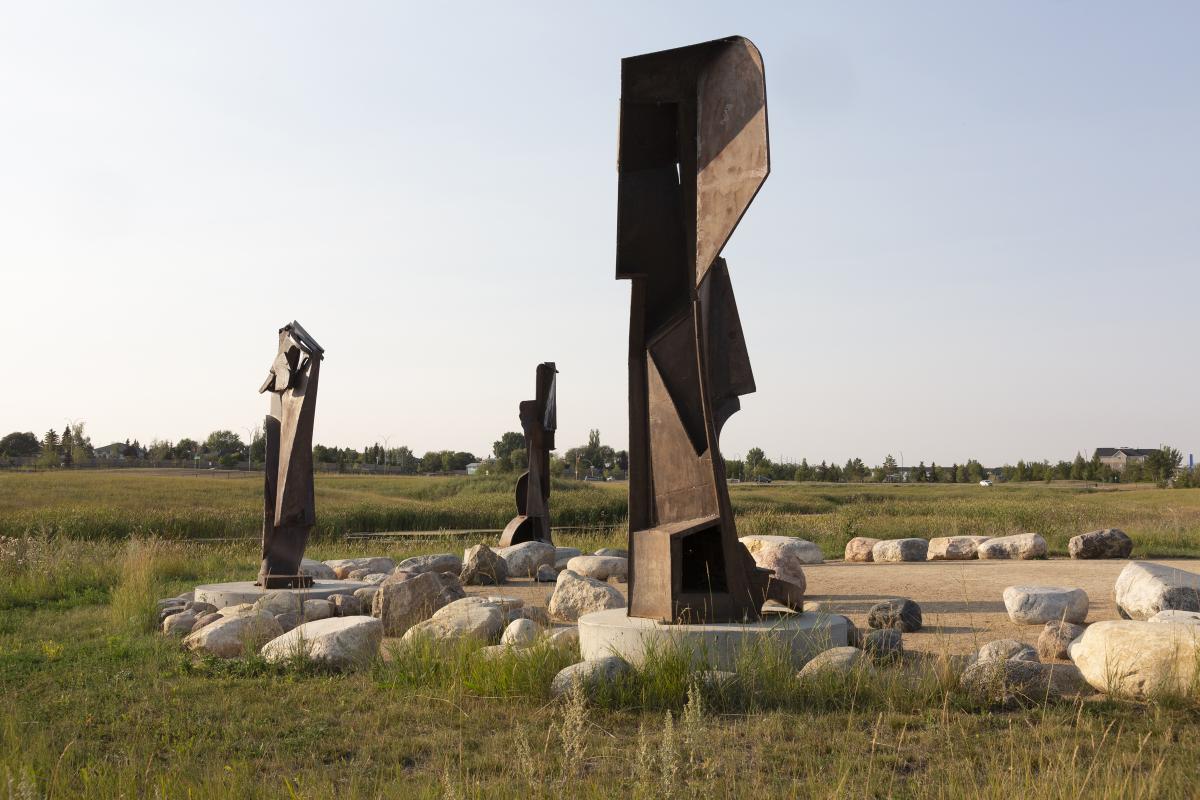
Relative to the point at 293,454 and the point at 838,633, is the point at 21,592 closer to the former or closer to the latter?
the point at 293,454

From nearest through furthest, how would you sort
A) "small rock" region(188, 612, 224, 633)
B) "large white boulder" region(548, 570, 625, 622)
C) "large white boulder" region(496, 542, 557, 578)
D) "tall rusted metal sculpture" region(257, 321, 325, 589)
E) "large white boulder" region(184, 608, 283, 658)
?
"large white boulder" region(184, 608, 283, 658)
"small rock" region(188, 612, 224, 633)
"large white boulder" region(548, 570, 625, 622)
"tall rusted metal sculpture" region(257, 321, 325, 589)
"large white boulder" region(496, 542, 557, 578)

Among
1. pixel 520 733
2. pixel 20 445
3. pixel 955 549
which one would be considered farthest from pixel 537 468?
pixel 20 445

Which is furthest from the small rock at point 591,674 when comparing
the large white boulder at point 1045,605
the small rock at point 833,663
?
the large white boulder at point 1045,605

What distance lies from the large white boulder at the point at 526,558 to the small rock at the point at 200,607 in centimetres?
447

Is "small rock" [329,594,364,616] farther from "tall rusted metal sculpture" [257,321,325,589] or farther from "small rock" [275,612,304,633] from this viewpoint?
"tall rusted metal sculpture" [257,321,325,589]

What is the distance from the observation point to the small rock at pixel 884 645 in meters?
6.21

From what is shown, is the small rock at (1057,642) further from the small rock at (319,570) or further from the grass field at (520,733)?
the small rock at (319,570)

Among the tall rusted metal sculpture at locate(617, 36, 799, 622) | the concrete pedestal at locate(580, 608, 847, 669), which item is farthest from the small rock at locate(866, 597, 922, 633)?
the concrete pedestal at locate(580, 608, 847, 669)

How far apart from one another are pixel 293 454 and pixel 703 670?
6.39 metres

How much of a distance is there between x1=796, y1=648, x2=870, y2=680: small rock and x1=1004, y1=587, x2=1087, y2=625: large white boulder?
340cm

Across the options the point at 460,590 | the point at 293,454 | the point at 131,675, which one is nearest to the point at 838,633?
the point at 460,590

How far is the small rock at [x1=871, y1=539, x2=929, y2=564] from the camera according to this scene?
48.5 feet

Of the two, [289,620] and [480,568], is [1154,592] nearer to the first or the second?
[480,568]

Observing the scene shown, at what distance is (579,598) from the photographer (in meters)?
9.22
